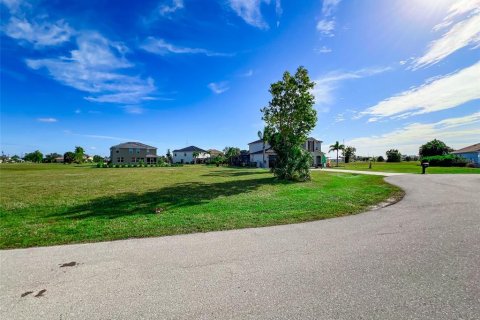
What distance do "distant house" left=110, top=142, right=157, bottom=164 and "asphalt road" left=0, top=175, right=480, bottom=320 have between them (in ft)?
246

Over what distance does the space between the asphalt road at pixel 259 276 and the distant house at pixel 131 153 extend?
75.0 metres

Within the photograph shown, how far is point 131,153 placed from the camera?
76.1 meters

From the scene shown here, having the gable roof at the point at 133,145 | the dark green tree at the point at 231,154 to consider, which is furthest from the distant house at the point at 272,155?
the gable roof at the point at 133,145

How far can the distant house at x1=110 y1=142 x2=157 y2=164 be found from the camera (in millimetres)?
74625

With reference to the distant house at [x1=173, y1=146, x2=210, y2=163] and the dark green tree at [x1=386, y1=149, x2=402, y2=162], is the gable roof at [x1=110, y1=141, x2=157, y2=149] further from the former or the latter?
the dark green tree at [x1=386, y1=149, x2=402, y2=162]

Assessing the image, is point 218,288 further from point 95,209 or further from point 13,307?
point 95,209

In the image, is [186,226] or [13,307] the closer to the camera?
[13,307]

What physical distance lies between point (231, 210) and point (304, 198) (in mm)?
4112

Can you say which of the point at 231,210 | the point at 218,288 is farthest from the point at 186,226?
the point at 218,288

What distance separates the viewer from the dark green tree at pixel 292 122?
20.3m

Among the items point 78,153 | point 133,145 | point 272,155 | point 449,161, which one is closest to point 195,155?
point 133,145

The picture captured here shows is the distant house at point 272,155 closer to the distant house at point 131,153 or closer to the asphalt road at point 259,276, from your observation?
the distant house at point 131,153

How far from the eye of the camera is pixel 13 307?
10.9 feet

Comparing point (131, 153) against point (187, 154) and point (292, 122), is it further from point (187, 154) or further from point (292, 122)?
point (292, 122)
